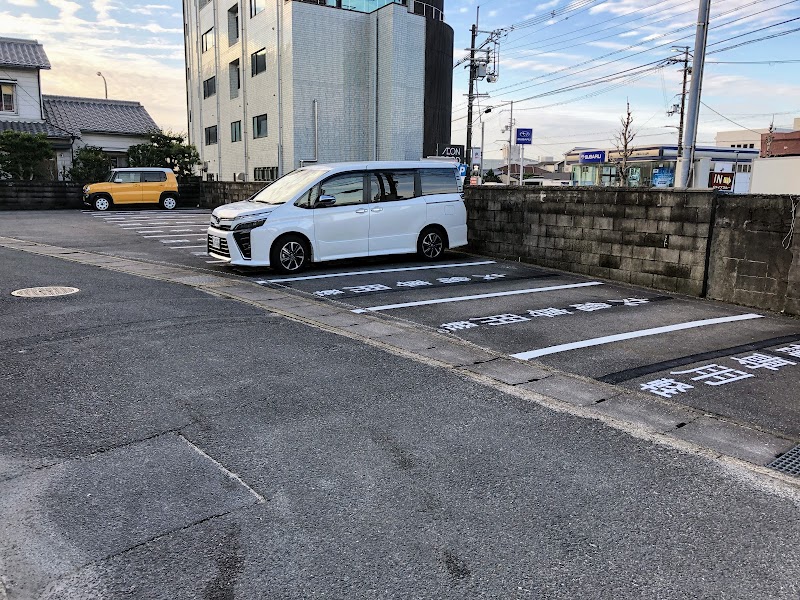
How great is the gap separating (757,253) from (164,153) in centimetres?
2970

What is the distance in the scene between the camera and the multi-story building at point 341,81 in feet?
88.5

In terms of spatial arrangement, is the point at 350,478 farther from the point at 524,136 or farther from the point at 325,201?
the point at 524,136

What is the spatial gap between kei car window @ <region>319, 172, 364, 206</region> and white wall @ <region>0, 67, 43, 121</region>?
2945cm

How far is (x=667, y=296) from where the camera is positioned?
906cm

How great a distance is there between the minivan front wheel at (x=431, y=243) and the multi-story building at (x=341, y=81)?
16.9m

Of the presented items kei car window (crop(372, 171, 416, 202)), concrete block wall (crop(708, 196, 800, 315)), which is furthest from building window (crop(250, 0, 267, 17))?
concrete block wall (crop(708, 196, 800, 315))

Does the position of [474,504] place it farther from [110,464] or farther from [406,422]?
[110,464]

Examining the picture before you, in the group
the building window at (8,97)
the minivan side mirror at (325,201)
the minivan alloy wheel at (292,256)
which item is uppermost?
the building window at (8,97)

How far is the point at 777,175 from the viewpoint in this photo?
29.4 metres

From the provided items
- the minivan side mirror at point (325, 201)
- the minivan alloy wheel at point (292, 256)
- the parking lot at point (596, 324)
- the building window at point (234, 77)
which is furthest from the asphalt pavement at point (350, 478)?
the building window at point (234, 77)

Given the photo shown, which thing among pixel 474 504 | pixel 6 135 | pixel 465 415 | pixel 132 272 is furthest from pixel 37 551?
pixel 6 135

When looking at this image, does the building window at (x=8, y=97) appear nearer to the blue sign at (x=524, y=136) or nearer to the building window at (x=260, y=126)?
the building window at (x=260, y=126)

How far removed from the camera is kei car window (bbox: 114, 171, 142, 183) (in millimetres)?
25781

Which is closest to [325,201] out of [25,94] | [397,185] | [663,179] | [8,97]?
[397,185]
